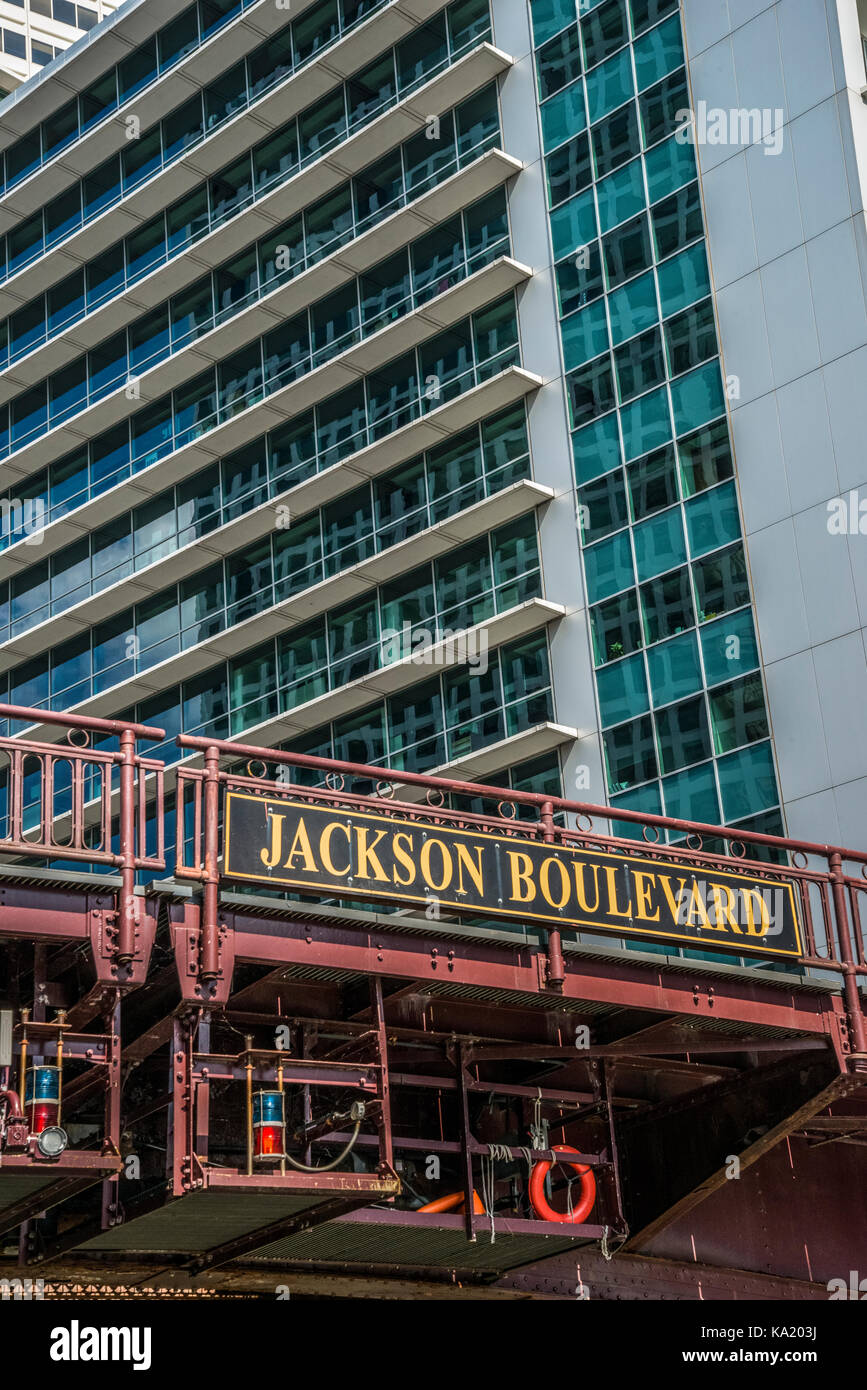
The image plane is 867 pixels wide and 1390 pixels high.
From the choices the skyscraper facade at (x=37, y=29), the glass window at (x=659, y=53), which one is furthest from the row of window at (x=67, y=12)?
the glass window at (x=659, y=53)

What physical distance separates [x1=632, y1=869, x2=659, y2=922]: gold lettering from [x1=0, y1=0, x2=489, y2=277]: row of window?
1651 inches

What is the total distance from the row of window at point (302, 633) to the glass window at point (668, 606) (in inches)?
181

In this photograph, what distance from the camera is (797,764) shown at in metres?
43.2

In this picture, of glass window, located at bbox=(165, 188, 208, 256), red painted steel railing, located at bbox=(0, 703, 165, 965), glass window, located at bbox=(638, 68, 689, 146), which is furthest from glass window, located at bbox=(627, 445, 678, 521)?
red painted steel railing, located at bbox=(0, 703, 165, 965)

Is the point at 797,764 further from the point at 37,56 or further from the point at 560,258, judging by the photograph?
the point at 37,56

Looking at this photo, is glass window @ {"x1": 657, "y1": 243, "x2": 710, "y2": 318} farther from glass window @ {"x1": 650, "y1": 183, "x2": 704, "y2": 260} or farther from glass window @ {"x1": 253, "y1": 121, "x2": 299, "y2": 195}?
glass window @ {"x1": 253, "y1": 121, "x2": 299, "y2": 195}

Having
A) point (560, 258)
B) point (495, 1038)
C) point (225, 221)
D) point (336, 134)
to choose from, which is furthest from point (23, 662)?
point (495, 1038)

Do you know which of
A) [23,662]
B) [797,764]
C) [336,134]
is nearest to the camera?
[797,764]

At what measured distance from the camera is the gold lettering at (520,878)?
19.9m

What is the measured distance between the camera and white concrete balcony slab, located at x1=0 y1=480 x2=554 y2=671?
52.7 meters

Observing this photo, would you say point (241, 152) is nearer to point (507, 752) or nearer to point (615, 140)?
point (615, 140)

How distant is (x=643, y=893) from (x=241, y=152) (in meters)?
47.1

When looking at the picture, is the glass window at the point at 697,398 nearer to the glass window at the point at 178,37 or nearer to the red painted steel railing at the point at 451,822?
the red painted steel railing at the point at 451,822
